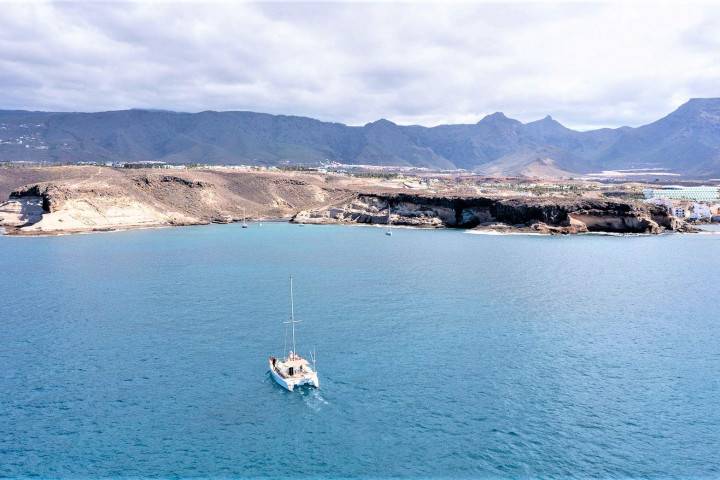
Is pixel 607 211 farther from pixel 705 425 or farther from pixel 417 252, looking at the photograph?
pixel 705 425

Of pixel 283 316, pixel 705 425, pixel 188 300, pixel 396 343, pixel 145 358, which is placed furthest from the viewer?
pixel 188 300

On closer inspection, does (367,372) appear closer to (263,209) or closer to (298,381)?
(298,381)

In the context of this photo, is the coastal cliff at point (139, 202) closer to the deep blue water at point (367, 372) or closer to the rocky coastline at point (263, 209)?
the rocky coastline at point (263, 209)

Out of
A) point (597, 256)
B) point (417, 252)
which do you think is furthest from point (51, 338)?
point (597, 256)

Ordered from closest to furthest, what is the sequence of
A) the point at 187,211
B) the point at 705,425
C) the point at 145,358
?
the point at 705,425 < the point at 145,358 < the point at 187,211

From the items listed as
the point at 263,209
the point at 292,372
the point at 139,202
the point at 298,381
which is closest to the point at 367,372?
the point at 298,381

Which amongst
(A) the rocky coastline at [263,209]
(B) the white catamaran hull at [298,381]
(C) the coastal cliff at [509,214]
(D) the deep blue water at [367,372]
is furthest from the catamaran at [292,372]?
(C) the coastal cliff at [509,214]
